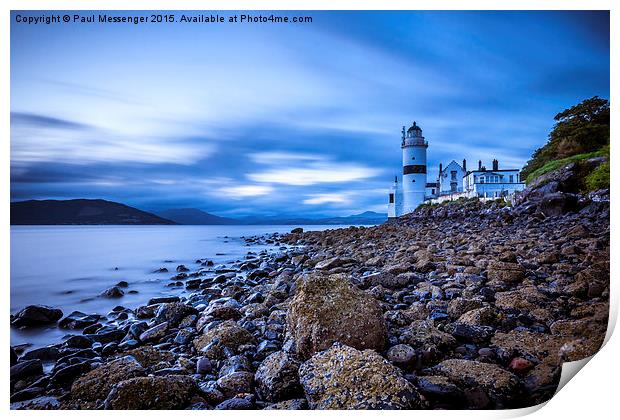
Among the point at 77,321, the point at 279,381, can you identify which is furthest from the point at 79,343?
the point at 279,381

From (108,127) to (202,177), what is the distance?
83cm

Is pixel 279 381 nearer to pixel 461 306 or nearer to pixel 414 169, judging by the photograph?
pixel 461 306

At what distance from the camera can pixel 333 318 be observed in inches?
70.7

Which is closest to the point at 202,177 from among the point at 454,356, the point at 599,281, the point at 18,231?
the point at 18,231

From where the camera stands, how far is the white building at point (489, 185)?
7.39m

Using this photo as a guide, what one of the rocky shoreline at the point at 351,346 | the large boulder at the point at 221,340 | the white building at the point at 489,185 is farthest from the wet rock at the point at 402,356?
the white building at the point at 489,185

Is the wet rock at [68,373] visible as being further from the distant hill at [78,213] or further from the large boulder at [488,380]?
the large boulder at [488,380]

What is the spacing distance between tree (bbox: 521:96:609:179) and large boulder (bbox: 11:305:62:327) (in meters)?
3.87

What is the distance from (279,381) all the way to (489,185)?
1054 centimetres

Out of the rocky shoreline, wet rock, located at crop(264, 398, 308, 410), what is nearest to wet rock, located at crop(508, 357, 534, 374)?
the rocky shoreline

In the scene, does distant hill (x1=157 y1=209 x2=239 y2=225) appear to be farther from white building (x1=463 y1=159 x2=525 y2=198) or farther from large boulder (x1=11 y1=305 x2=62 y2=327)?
white building (x1=463 y1=159 x2=525 y2=198)

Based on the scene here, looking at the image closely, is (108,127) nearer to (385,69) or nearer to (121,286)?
(385,69)

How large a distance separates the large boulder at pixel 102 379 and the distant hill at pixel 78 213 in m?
1.10
